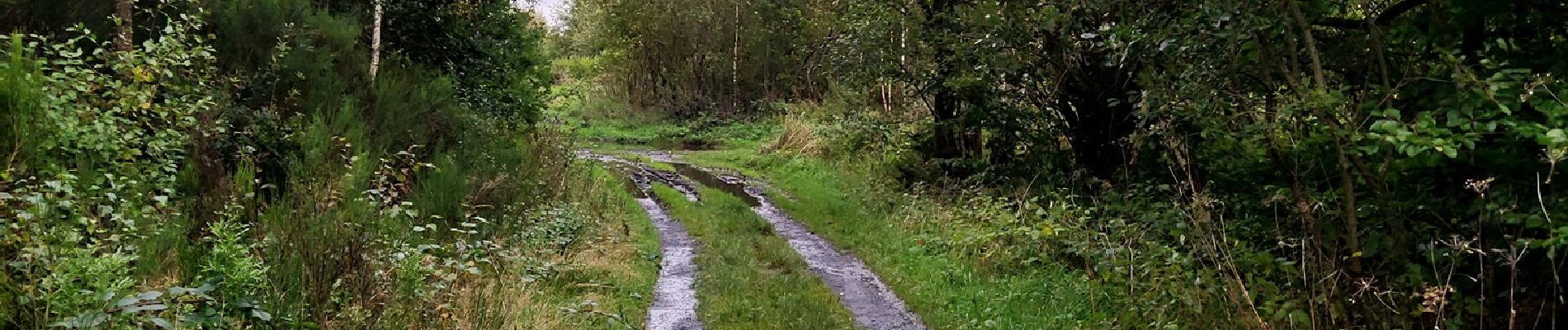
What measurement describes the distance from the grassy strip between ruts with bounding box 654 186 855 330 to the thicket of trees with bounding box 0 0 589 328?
1.55m

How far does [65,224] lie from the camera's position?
407cm

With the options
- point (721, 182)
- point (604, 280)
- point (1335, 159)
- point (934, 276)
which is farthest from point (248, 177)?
point (721, 182)

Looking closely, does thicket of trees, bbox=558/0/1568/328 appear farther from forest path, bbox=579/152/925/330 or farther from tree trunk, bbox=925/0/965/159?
forest path, bbox=579/152/925/330

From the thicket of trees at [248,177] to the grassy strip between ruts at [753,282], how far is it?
155cm

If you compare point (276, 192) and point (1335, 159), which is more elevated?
point (1335, 159)

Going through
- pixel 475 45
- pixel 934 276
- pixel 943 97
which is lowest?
pixel 934 276

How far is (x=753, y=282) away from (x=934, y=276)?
5.55 ft

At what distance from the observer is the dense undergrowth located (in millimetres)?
3963

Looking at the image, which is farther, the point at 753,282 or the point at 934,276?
the point at 934,276

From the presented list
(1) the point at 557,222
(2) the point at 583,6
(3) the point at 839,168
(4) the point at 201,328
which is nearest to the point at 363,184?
(1) the point at 557,222

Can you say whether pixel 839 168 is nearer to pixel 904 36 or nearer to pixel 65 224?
pixel 904 36

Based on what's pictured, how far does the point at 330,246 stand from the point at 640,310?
3.04m

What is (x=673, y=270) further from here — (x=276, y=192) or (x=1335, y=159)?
(x=1335, y=159)

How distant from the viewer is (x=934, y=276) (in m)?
8.52
